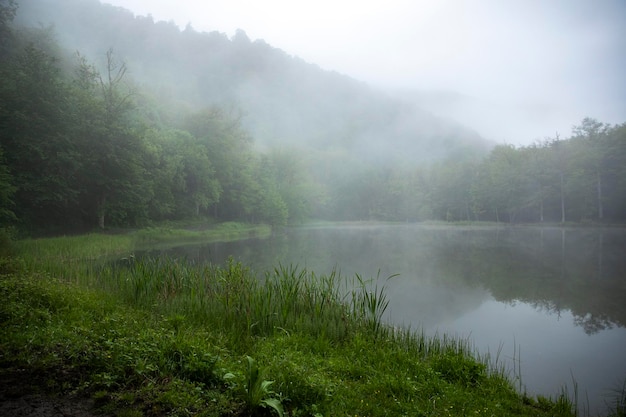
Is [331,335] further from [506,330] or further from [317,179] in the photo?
[317,179]

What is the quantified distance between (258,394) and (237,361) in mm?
1207

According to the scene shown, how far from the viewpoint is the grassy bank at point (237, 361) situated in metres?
3.51

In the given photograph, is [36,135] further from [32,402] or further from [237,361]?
[237,361]

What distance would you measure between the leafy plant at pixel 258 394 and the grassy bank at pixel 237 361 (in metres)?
0.01

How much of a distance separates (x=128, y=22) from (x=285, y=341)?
181 meters

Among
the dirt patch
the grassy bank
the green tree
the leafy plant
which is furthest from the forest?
the leafy plant

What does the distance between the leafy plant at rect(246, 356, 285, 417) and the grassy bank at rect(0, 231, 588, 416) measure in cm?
1

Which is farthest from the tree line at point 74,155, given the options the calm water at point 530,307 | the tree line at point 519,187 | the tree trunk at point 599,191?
the tree line at point 519,187

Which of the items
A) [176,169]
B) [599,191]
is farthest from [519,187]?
[176,169]

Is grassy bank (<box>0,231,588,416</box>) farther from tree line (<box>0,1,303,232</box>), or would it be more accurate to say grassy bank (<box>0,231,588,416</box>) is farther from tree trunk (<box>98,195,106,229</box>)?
tree trunk (<box>98,195,106,229</box>)

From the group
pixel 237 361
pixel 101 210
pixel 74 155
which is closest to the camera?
pixel 237 361

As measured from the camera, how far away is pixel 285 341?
18.1 ft

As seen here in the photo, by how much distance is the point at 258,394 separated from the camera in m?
3.32

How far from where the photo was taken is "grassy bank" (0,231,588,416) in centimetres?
351
